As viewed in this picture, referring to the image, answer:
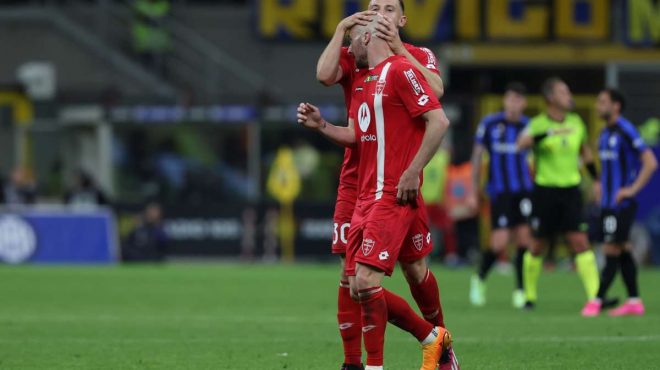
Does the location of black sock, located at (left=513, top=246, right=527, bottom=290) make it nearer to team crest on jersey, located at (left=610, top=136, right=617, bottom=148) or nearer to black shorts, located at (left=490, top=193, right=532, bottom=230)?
black shorts, located at (left=490, top=193, right=532, bottom=230)

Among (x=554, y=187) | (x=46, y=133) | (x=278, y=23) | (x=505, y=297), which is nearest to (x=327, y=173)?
(x=278, y=23)

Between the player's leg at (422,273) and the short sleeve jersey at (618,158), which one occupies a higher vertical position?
the short sleeve jersey at (618,158)

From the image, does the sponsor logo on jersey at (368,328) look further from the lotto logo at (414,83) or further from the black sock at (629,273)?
the black sock at (629,273)

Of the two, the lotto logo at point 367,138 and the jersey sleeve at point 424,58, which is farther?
the jersey sleeve at point 424,58

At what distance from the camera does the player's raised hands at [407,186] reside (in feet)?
31.0

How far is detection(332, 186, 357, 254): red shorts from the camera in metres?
10.1

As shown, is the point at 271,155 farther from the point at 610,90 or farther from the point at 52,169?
the point at 610,90

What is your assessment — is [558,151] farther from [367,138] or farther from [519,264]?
[367,138]

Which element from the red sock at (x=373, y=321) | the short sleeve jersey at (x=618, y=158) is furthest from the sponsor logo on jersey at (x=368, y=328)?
the short sleeve jersey at (x=618, y=158)

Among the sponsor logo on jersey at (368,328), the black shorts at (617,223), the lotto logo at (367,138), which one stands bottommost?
the sponsor logo on jersey at (368,328)

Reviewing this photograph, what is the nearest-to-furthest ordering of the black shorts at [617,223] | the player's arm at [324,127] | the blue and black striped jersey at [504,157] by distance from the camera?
1. the player's arm at [324,127]
2. the black shorts at [617,223]
3. the blue and black striped jersey at [504,157]

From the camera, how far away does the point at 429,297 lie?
10125mm

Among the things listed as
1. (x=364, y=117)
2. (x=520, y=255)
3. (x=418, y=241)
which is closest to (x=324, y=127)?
(x=364, y=117)

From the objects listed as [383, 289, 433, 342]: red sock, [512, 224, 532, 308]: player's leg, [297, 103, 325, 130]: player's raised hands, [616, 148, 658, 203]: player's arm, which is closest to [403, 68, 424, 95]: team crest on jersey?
[297, 103, 325, 130]: player's raised hands
